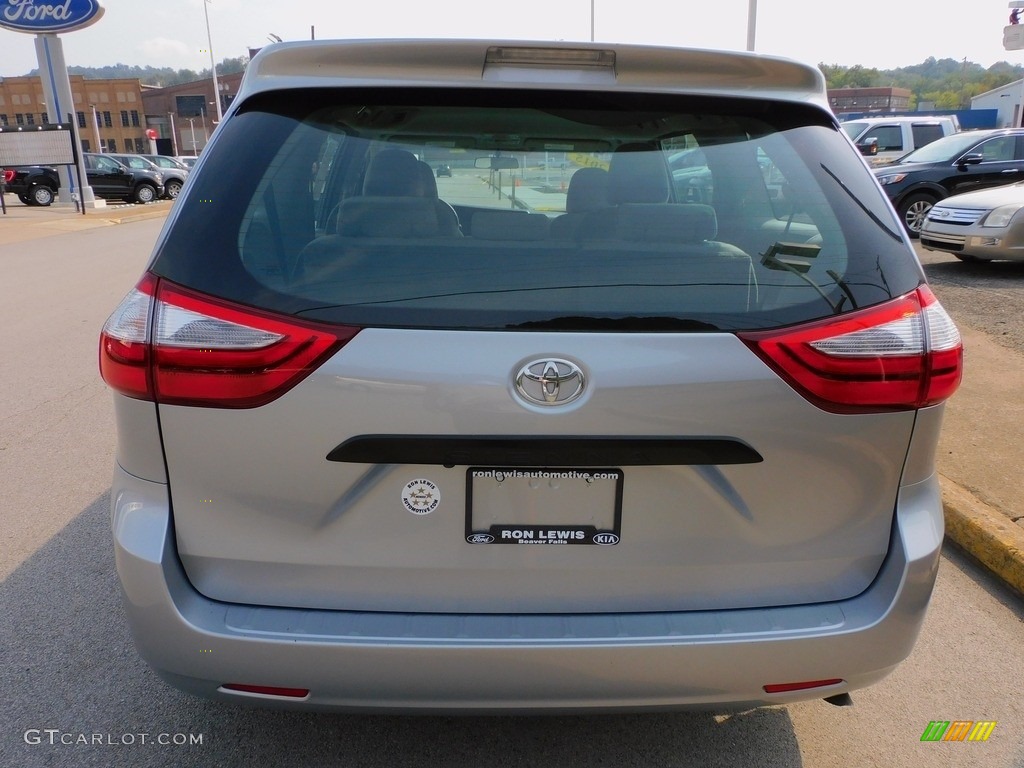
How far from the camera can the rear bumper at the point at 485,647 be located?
1.84 m

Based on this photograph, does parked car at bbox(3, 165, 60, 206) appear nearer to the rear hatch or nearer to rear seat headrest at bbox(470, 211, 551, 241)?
the rear hatch

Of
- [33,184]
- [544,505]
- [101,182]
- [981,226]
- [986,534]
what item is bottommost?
[101,182]

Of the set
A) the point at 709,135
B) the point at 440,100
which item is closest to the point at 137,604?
the point at 440,100

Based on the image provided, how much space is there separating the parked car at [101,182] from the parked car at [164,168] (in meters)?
0.33

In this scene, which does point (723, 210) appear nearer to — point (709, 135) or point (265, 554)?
point (709, 135)

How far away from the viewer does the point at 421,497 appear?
1.84 m

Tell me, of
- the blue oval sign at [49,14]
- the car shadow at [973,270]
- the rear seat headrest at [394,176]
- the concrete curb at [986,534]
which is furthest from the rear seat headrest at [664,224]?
the blue oval sign at [49,14]

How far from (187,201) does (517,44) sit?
2.74 ft

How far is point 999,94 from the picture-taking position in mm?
47156

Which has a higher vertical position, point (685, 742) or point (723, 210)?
point (723, 210)

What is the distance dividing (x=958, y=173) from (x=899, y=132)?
184 inches

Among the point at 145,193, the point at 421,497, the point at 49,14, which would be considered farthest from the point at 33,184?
the point at 421,497

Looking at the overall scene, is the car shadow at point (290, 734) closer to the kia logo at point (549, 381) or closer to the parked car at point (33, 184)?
the kia logo at point (549, 381)

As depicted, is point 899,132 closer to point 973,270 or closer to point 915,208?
point 915,208
